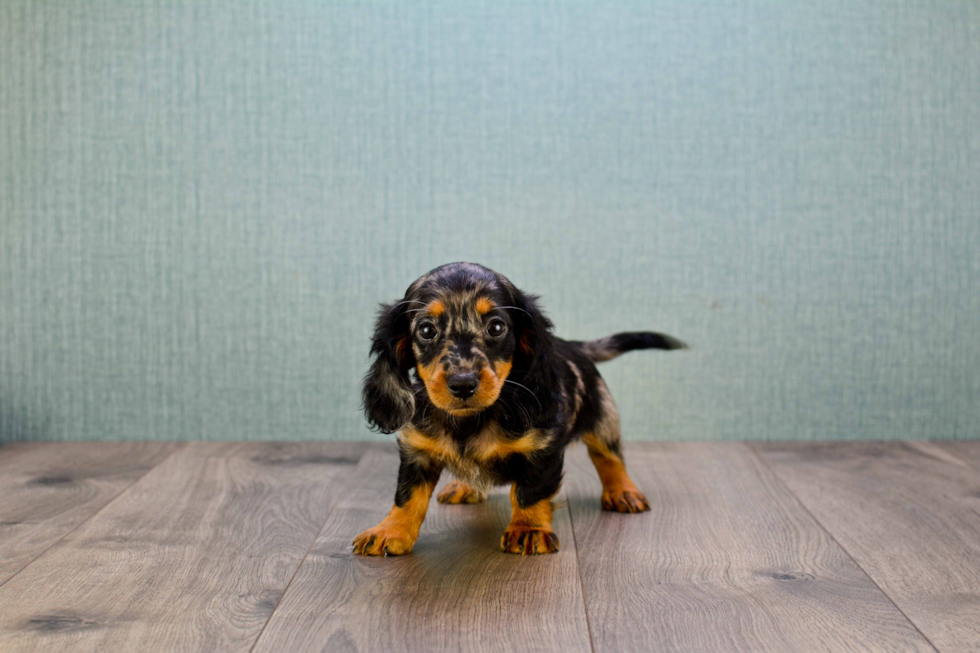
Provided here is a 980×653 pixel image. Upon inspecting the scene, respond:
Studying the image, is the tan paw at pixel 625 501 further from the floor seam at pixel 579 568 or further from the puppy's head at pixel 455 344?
the puppy's head at pixel 455 344

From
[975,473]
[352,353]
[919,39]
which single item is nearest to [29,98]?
[352,353]

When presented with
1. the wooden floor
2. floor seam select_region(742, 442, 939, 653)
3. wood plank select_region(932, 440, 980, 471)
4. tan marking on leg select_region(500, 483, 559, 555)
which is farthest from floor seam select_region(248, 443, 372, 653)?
wood plank select_region(932, 440, 980, 471)

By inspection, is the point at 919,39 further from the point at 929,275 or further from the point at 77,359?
the point at 77,359

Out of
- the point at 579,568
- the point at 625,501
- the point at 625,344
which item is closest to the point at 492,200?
the point at 625,344

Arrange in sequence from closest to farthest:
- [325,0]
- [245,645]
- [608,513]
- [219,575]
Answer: [245,645], [219,575], [608,513], [325,0]

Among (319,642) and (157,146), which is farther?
(157,146)

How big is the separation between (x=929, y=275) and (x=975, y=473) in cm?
76

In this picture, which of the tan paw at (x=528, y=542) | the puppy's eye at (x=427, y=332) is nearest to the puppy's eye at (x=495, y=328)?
the puppy's eye at (x=427, y=332)

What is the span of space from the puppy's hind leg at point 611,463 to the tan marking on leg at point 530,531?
0.33 meters

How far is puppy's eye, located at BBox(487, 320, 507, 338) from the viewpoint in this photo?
1699 mm

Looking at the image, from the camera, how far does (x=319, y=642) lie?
1317 millimetres

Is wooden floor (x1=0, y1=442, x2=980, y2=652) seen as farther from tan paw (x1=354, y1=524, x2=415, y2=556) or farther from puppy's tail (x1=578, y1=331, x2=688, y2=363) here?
puppy's tail (x1=578, y1=331, x2=688, y2=363)

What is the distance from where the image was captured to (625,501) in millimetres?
2133

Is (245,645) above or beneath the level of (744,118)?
beneath
